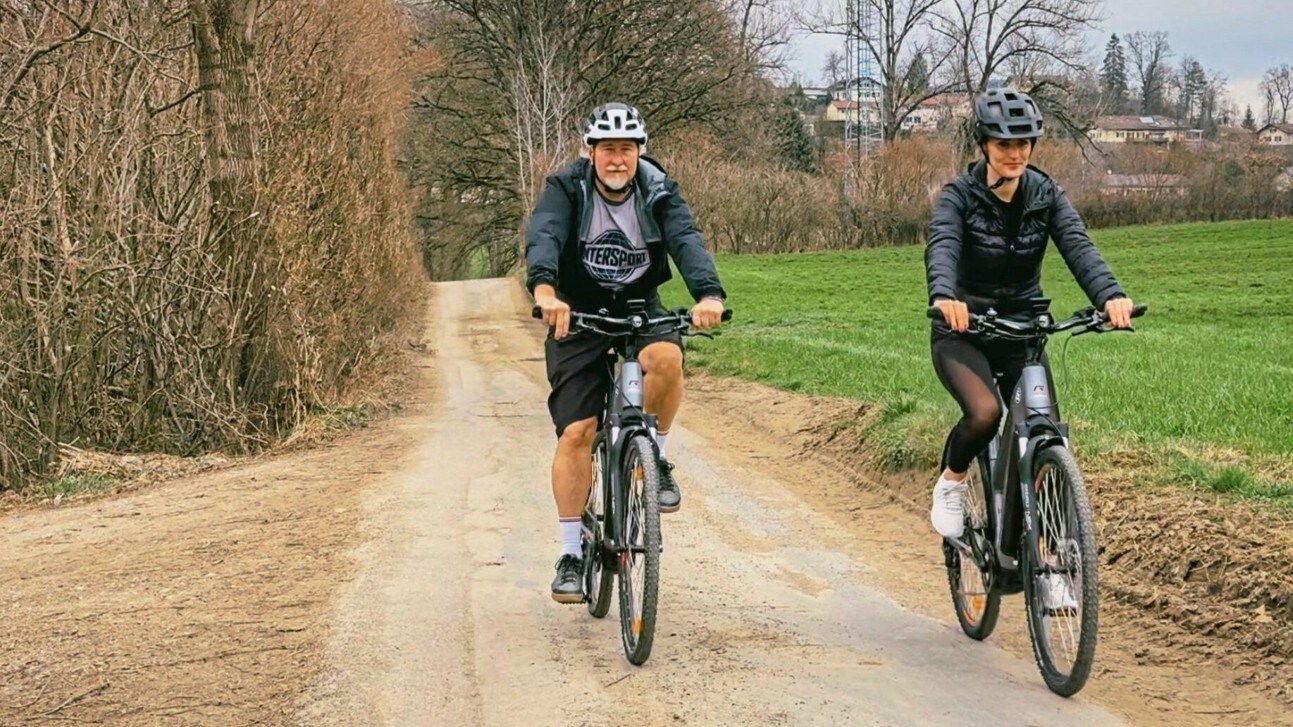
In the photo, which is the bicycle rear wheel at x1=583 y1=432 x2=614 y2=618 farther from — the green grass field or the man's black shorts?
the green grass field

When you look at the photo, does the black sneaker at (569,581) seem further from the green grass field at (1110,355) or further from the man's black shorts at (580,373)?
the green grass field at (1110,355)

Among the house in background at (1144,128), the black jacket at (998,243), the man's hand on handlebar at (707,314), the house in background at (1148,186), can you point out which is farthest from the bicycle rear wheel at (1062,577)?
the house in background at (1144,128)

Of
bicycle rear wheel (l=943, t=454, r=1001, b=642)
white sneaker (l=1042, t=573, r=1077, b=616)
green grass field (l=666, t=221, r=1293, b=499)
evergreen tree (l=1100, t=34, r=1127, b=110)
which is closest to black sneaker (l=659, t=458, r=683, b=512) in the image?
bicycle rear wheel (l=943, t=454, r=1001, b=642)

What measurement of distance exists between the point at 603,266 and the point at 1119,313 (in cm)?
215

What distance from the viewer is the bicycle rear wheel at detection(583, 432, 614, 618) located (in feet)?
18.8

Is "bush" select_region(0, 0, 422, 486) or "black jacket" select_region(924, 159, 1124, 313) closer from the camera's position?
"black jacket" select_region(924, 159, 1124, 313)

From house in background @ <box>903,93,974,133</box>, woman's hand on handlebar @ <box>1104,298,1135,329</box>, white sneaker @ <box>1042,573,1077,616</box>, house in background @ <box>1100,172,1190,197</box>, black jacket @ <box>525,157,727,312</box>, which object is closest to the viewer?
white sneaker @ <box>1042,573,1077,616</box>

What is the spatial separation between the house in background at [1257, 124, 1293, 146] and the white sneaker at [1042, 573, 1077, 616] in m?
71.2

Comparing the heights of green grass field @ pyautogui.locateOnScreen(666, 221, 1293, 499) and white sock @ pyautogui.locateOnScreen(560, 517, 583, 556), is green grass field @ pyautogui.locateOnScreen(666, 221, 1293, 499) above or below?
below

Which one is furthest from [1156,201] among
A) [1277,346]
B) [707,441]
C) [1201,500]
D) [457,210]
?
[1201,500]

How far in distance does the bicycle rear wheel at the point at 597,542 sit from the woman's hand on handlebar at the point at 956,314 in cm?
158

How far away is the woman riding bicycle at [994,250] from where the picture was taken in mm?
5270

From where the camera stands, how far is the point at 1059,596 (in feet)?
15.9

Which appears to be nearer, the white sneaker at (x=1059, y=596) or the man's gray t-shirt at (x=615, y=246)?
the white sneaker at (x=1059, y=596)
